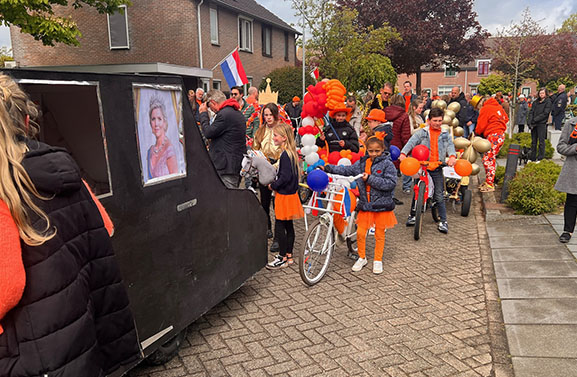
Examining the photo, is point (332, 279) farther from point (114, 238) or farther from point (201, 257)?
point (114, 238)

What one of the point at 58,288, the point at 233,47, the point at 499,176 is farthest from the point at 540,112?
the point at 233,47

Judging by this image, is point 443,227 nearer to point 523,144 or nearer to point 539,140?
point 539,140

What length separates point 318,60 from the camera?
766 inches

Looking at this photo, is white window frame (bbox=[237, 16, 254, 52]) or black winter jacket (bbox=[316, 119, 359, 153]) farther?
white window frame (bbox=[237, 16, 254, 52])

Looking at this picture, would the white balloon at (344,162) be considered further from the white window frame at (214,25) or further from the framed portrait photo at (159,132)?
the white window frame at (214,25)

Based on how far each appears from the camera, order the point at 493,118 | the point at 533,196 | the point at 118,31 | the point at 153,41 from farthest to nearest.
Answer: the point at 118,31, the point at 153,41, the point at 493,118, the point at 533,196

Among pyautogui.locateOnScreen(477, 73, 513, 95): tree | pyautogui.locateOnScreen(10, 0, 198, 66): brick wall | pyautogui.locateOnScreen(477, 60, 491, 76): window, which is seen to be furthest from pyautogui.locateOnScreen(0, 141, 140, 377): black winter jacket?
pyautogui.locateOnScreen(477, 60, 491, 76): window

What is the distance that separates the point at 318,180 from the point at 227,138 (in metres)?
1.83

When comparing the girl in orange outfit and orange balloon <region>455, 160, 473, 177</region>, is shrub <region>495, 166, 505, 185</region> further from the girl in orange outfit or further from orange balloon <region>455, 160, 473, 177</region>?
the girl in orange outfit

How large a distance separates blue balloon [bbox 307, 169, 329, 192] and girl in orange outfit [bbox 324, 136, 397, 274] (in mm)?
332

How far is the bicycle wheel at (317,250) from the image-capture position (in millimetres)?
5078

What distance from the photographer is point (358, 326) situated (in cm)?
423

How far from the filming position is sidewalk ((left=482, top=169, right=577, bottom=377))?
142 inches

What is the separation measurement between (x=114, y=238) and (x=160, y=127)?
2.70 feet
